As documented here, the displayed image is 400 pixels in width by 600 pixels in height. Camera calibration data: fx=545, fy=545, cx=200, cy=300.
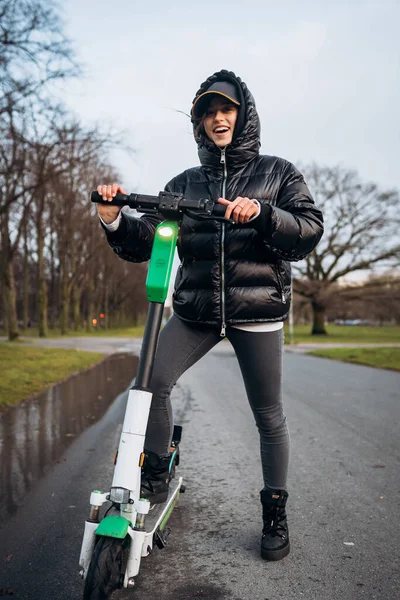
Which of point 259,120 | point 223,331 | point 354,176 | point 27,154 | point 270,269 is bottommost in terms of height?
point 223,331

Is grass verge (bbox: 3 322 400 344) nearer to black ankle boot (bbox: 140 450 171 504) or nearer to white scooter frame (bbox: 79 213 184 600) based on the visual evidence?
black ankle boot (bbox: 140 450 171 504)

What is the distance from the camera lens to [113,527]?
2.00m

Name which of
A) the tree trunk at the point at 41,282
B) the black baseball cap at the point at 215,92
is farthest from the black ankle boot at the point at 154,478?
the tree trunk at the point at 41,282

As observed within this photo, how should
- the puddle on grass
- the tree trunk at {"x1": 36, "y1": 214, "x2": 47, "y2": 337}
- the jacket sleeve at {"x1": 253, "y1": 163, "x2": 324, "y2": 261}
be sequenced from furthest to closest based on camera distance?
the tree trunk at {"x1": 36, "y1": 214, "x2": 47, "y2": 337}
the puddle on grass
the jacket sleeve at {"x1": 253, "y1": 163, "x2": 324, "y2": 261}

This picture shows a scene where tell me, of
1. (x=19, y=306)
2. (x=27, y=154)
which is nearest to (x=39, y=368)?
(x=27, y=154)

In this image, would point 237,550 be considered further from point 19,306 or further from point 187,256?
point 19,306

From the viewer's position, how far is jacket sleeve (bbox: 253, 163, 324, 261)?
254 centimetres

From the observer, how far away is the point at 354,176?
141 ft

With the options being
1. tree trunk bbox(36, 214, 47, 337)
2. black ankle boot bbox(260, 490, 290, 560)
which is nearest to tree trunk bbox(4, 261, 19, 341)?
tree trunk bbox(36, 214, 47, 337)

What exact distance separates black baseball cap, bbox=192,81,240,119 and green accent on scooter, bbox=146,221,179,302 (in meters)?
0.87

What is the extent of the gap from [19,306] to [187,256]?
6669cm

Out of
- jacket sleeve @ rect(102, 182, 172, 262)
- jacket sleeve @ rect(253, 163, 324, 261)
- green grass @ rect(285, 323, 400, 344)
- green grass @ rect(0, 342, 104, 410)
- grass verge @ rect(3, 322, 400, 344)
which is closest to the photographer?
jacket sleeve @ rect(253, 163, 324, 261)

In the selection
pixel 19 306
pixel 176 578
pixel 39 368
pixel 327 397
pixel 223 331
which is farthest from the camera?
pixel 19 306

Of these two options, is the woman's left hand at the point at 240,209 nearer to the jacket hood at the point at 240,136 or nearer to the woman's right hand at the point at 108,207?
the woman's right hand at the point at 108,207
